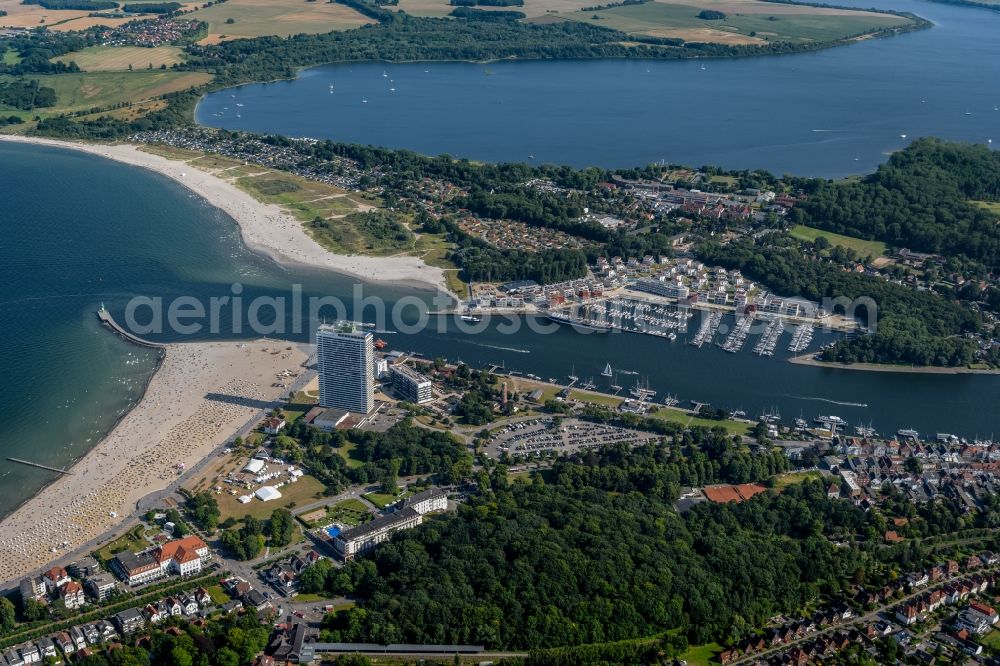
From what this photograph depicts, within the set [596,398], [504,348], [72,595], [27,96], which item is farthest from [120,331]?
[27,96]

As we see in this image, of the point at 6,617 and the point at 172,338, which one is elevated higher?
the point at 172,338

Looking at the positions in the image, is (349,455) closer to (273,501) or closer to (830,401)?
(273,501)

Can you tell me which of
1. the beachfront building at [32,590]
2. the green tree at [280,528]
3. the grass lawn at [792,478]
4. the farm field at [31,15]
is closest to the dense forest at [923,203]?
the grass lawn at [792,478]

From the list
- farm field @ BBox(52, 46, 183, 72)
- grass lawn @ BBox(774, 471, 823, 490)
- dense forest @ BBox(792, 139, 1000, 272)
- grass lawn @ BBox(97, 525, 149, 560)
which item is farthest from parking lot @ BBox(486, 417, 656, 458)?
farm field @ BBox(52, 46, 183, 72)

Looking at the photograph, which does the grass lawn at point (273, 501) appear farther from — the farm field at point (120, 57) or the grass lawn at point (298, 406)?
the farm field at point (120, 57)

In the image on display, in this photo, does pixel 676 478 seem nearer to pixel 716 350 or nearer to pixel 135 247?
pixel 716 350
